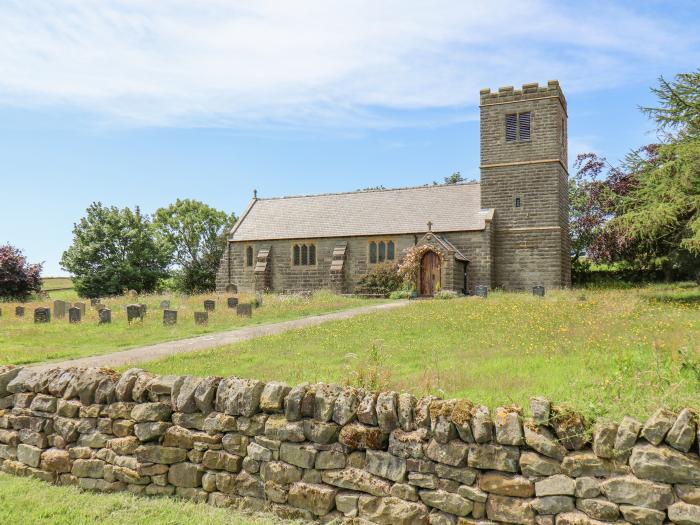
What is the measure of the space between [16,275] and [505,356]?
4153cm

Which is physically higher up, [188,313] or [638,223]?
[638,223]

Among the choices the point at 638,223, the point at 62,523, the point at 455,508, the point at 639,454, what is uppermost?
the point at 638,223

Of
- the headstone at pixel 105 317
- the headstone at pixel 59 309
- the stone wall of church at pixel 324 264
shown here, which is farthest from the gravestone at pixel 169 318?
the stone wall of church at pixel 324 264

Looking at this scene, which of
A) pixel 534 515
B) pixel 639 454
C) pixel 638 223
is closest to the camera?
pixel 639 454

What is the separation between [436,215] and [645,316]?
820 inches

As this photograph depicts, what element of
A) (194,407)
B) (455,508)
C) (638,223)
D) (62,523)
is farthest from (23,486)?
(638,223)

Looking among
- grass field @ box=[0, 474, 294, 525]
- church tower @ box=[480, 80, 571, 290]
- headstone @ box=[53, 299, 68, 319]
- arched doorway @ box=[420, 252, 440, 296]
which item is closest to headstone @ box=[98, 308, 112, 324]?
headstone @ box=[53, 299, 68, 319]

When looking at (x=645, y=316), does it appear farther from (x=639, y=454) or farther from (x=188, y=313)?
(x=188, y=313)

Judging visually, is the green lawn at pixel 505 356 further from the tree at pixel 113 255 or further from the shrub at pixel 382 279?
the tree at pixel 113 255

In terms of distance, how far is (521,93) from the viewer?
33.9 meters

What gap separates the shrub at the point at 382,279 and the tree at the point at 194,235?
2318cm

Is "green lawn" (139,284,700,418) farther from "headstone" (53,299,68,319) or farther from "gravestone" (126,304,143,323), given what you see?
"headstone" (53,299,68,319)

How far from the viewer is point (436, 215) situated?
35.8m

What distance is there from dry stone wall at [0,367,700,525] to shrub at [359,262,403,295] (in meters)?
27.9
